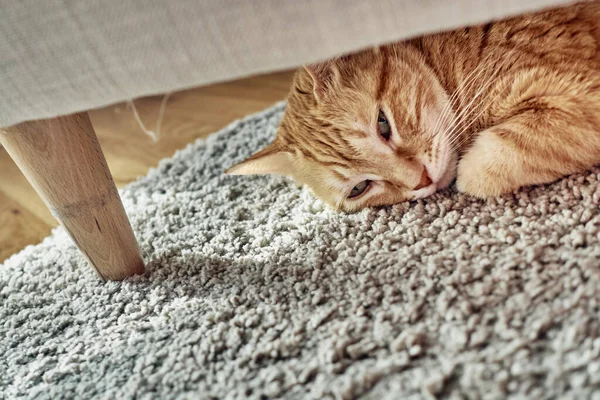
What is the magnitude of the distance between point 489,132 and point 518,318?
46 centimetres

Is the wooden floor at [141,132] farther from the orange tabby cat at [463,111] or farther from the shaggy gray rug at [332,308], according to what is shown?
the orange tabby cat at [463,111]

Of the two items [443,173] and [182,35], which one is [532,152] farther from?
[182,35]

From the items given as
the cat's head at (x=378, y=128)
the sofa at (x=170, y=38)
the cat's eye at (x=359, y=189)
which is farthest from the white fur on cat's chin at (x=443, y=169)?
the sofa at (x=170, y=38)

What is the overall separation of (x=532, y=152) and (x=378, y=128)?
12.1 inches

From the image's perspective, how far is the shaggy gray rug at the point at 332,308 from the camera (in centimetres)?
72

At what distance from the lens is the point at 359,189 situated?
3.93 ft

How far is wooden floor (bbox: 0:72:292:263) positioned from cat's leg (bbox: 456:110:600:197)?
126 centimetres

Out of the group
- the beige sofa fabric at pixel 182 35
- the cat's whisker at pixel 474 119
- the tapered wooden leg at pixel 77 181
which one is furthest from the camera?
the cat's whisker at pixel 474 119

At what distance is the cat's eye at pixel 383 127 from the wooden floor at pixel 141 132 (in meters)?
1.07

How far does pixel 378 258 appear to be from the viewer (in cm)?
98

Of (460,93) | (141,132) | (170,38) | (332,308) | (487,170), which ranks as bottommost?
(141,132)

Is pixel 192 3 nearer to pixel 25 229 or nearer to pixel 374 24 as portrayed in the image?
pixel 374 24

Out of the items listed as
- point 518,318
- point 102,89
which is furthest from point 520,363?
point 102,89

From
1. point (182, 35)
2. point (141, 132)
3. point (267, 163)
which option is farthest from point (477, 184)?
point (141, 132)
